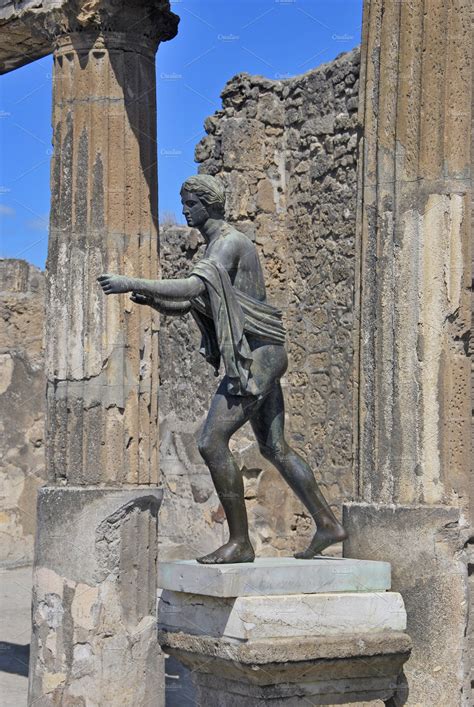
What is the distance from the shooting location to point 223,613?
4891 millimetres

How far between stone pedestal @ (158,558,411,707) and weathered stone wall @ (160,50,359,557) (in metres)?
5.10

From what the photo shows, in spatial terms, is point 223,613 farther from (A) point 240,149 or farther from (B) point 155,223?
(A) point 240,149

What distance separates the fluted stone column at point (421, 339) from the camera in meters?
5.19

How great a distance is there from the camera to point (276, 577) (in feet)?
16.1

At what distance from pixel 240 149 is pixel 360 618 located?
7014 millimetres

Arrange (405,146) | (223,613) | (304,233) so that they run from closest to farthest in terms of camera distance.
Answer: (223,613) → (405,146) → (304,233)

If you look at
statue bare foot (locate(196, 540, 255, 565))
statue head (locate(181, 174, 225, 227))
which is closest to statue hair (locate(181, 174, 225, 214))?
statue head (locate(181, 174, 225, 227))

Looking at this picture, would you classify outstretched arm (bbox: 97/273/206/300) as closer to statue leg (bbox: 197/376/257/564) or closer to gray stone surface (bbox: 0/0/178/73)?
statue leg (bbox: 197/376/257/564)

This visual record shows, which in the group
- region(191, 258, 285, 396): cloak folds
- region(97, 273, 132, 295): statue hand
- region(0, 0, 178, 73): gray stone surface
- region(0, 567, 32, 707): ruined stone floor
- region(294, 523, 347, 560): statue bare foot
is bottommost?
region(0, 567, 32, 707): ruined stone floor

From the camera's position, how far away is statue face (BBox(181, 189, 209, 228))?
18.2 ft

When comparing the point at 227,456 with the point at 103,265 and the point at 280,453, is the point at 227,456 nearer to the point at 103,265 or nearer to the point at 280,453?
the point at 280,453

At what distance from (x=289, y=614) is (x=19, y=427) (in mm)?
7713

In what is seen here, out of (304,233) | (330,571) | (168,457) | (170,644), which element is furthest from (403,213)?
(168,457)

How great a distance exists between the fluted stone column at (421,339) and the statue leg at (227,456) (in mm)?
499
